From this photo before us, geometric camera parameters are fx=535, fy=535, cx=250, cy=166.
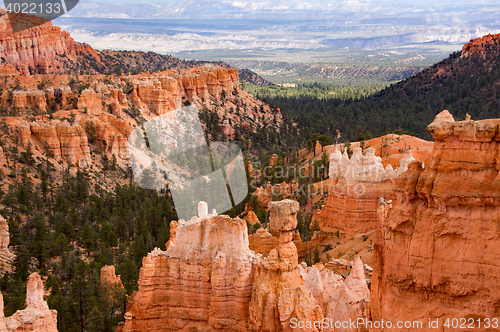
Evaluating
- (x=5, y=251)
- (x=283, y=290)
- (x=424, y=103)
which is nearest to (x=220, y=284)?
(x=283, y=290)

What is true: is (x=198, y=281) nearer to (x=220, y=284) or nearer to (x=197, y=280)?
(x=197, y=280)

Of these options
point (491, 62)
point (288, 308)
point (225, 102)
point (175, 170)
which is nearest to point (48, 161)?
point (175, 170)

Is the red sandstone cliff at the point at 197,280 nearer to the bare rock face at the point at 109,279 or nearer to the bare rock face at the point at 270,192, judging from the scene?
the bare rock face at the point at 109,279

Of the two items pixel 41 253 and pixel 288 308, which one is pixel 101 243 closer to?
pixel 41 253

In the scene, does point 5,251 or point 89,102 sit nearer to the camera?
point 5,251

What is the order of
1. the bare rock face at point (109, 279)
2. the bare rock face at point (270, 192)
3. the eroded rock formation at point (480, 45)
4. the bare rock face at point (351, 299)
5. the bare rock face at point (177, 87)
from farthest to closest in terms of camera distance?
the eroded rock formation at point (480, 45) → the bare rock face at point (177, 87) → the bare rock face at point (270, 192) → the bare rock face at point (109, 279) → the bare rock face at point (351, 299)

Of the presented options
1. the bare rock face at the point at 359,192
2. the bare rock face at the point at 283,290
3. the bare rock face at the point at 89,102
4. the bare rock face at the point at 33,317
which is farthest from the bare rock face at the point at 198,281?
the bare rock face at the point at 89,102

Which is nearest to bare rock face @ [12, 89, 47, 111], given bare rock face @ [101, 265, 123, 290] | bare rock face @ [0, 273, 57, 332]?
bare rock face @ [101, 265, 123, 290]
